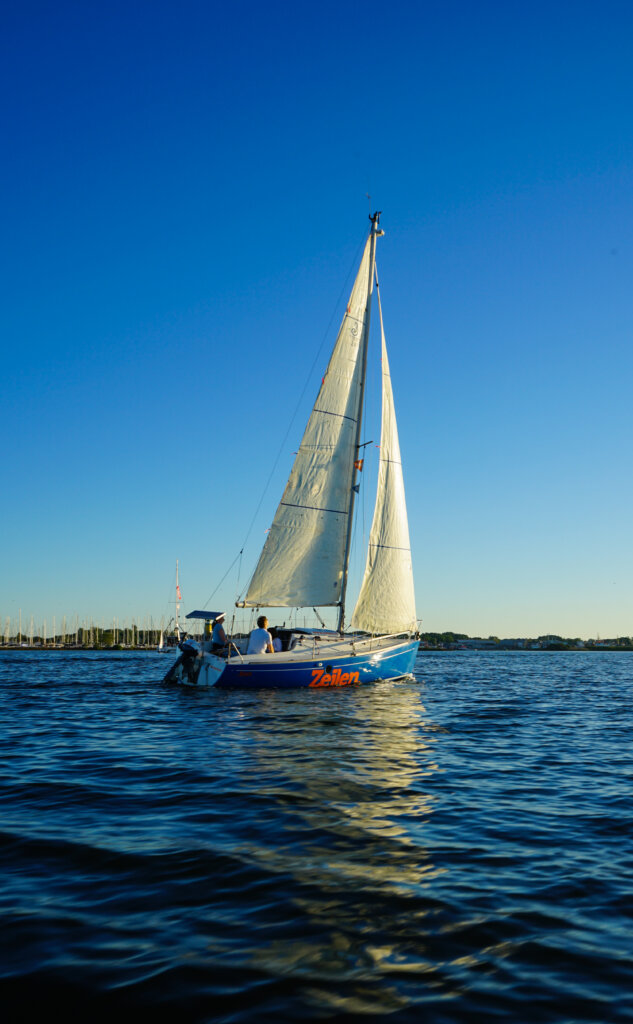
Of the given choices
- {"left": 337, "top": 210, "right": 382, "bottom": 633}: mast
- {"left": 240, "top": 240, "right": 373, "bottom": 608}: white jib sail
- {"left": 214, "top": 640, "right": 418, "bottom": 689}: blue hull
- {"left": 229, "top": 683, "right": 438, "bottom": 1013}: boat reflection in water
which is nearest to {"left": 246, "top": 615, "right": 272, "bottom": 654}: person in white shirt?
{"left": 214, "top": 640, "right": 418, "bottom": 689}: blue hull

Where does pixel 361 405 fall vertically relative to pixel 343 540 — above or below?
above

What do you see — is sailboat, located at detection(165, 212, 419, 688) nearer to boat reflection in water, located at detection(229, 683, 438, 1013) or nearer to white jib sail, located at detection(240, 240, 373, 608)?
white jib sail, located at detection(240, 240, 373, 608)

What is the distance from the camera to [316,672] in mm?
21641

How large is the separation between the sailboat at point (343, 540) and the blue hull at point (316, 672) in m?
0.06

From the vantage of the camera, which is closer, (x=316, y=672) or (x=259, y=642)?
(x=259, y=642)

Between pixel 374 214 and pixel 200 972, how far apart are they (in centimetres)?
3032

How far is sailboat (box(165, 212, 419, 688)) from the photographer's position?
79.7 ft

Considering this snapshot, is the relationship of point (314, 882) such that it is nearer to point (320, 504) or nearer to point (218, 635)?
point (218, 635)

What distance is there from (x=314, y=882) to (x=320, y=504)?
2057 cm

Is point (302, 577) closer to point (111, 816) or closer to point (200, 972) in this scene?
point (111, 816)

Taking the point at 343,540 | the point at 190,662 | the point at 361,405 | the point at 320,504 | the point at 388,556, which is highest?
the point at 361,405

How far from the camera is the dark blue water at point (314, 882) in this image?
3.77m

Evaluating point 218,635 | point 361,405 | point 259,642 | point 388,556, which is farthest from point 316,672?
point 361,405

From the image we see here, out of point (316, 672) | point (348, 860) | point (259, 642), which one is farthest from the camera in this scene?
point (316, 672)
